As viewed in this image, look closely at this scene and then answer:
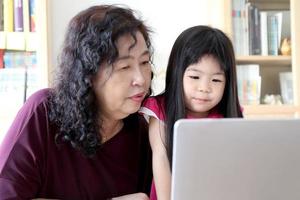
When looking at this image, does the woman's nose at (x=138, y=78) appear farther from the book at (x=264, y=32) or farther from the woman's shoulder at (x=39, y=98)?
the book at (x=264, y=32)

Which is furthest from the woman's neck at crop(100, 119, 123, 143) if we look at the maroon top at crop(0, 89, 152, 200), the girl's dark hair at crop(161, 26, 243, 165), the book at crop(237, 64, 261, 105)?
the book at crop(237, 64, 261, 105)

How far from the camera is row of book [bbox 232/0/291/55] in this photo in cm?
197

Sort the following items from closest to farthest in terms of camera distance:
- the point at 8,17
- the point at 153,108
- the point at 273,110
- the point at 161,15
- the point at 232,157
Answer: the point at 232,157
the point at 153,108
the point at 8,17
the point at 273,110
the point at 161,15

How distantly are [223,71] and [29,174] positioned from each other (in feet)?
1.78

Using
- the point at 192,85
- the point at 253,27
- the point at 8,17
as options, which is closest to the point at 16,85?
the point at 8,17

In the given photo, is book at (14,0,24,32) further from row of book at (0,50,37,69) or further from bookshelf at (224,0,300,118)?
bookshelf at (224,0,300,118)

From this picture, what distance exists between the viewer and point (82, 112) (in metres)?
0.96

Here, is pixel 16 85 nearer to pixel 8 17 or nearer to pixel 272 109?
pixel 8 17

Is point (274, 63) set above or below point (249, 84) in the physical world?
above

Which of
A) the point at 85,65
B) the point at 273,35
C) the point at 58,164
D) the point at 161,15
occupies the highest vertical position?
the point at 161,15

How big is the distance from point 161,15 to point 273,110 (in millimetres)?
749

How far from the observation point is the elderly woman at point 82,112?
916 mm

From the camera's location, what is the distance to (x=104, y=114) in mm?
1040

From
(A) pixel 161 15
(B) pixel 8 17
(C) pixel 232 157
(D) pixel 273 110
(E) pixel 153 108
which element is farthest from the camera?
(A) pixel 161 15
